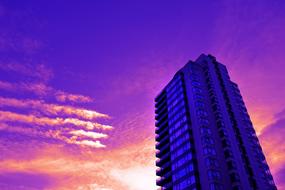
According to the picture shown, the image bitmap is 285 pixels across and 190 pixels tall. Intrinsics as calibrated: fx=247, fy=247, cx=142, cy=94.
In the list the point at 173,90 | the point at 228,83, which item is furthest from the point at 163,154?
the point at 228,83

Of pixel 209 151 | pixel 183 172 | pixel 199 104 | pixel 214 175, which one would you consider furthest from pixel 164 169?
pixel 199 104

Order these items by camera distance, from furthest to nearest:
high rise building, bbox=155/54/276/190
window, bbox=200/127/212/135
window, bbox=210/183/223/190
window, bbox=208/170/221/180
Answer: window, bbox=200/127/212/135 < high rise building, bbox=155/54/276/190 < window, bbox=208/170/221/180 < window, bbox=210/183/223/190

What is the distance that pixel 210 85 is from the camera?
100312 mm

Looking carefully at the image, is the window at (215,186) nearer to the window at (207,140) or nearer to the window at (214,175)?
the window at (214,175)

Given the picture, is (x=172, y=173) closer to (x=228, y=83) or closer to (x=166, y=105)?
(x=166, y=105)

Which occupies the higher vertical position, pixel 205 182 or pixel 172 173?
pixel 172 173

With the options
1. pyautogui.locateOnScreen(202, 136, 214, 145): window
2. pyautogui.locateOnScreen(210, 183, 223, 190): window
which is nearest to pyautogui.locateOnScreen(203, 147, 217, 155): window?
pyautogui.locateOnScreen(202, 136, 214, 145): window

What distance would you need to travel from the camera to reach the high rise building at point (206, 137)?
2911 inches

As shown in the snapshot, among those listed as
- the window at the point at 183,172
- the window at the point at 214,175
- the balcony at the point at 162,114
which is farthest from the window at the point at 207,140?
the balcony at the point at 162,114

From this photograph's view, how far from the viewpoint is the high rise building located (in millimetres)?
73938

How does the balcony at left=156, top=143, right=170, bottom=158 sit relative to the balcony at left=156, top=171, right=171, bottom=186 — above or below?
above

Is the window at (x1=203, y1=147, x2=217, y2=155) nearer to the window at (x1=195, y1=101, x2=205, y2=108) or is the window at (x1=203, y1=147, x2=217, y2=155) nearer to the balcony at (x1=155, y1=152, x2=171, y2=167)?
the window at (x1=195, y1=101, x2=205, y2=108)

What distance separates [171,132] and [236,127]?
23.7m

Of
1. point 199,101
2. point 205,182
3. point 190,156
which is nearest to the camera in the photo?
point 205,182
